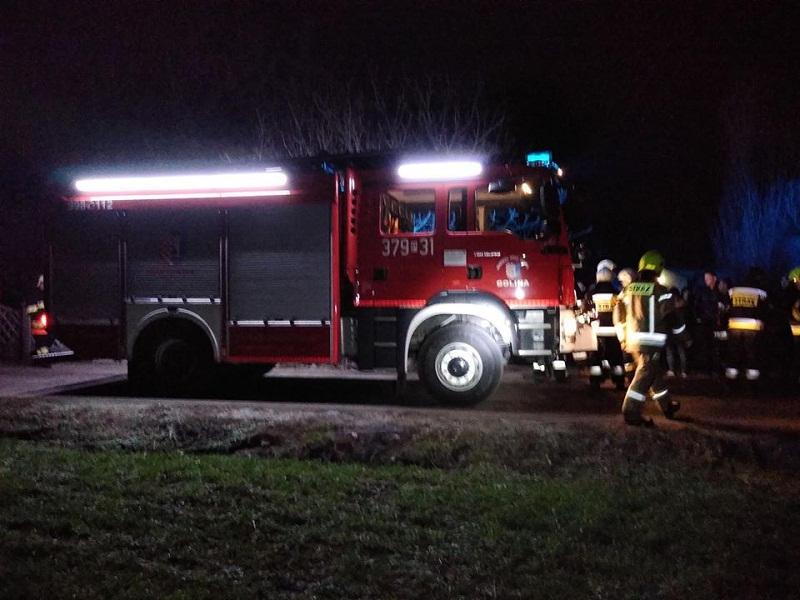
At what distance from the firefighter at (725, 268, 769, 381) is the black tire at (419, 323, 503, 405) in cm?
332

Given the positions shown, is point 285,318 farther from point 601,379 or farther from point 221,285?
point 601,379

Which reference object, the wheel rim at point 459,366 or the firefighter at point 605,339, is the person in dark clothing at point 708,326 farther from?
the wheel rim at point 459,366

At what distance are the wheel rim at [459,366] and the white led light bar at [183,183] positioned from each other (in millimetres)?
2740

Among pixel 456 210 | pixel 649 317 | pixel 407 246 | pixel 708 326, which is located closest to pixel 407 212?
pixel 407 246

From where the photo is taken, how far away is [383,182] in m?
7.85

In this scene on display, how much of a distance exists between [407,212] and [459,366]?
1.88 m

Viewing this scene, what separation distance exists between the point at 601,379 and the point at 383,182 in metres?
3.86

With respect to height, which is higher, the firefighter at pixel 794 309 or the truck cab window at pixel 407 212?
the truck cab window at pixel 407 212

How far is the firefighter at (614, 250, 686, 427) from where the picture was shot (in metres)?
6.50

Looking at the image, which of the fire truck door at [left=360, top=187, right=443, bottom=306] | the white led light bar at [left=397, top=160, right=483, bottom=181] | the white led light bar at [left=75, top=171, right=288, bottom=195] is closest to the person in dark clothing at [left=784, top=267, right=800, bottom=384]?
the white led light bar at [left=397, top=160, right=483, bottom=181]

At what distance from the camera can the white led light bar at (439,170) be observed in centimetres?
758

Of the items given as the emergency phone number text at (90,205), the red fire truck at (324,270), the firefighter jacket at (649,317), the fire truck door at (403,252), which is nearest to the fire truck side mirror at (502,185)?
the red fire truck at (324,270)

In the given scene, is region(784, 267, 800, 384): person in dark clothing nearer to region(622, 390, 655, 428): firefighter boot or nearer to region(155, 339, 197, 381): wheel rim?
region(622, 390, 655, 428): firefighter boot

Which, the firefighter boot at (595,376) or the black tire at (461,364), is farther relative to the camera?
the firefighter boot at (595,376)
